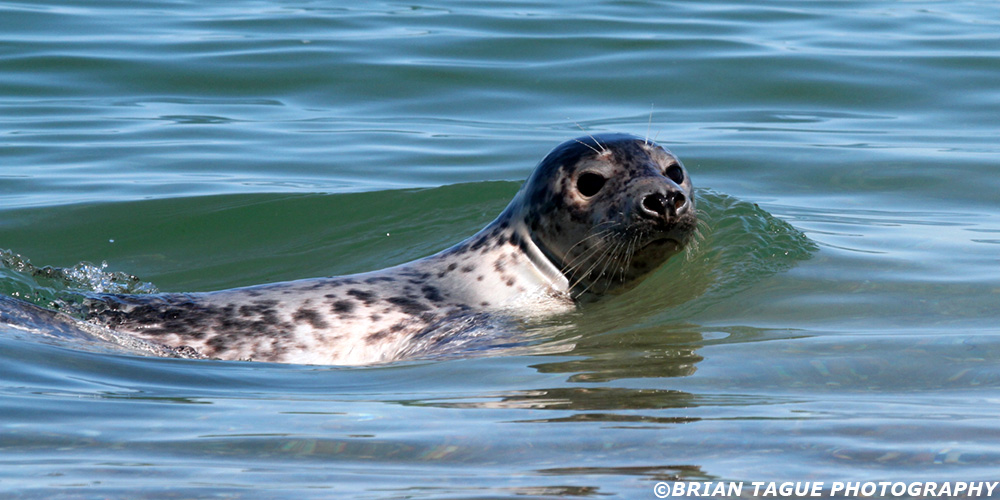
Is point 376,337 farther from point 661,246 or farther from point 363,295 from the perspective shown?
point 661,246

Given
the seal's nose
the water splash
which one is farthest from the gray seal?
the water splash

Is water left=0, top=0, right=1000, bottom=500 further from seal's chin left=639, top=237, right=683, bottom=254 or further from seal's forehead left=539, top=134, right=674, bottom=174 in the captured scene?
seal's forehead left=539, top=134, right=674, bottom=174

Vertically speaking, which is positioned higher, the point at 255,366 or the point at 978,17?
the point at 978,17

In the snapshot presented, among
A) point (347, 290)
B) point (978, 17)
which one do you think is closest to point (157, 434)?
point (347, 290)

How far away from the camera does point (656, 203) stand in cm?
512

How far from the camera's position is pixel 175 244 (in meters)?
7.59

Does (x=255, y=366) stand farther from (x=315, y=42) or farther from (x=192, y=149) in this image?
(x=315, y=42)

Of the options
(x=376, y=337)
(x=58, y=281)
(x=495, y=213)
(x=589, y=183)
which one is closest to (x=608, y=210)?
(x=589, y=183)

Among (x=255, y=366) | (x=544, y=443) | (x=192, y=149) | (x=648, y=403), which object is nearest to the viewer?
(x=544, y=443)

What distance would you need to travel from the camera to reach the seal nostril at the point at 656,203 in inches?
201

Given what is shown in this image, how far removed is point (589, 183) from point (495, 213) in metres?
2.22

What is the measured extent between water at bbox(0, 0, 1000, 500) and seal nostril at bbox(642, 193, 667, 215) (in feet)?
1.43

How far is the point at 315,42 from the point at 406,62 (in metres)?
1.36

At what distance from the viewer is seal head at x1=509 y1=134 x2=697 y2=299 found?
16.9ft
